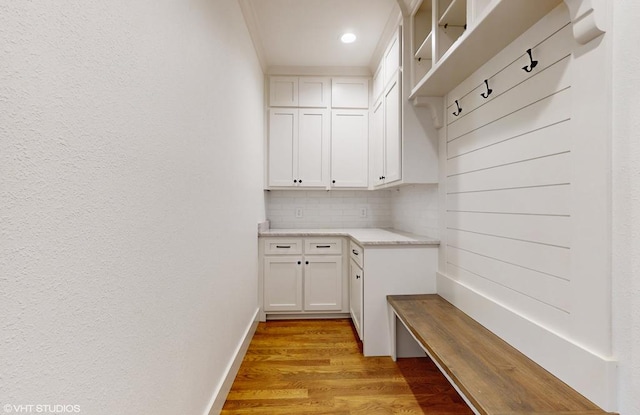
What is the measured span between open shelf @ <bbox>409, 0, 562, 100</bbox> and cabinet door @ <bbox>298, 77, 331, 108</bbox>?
60.3 inches

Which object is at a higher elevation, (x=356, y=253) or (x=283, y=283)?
(x=356, y=253)

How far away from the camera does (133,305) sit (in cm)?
84

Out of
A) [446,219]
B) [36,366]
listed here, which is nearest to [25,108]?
[36,366]

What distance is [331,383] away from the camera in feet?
6.28

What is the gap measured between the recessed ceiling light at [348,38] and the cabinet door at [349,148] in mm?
725

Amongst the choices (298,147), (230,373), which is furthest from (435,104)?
(230,373)

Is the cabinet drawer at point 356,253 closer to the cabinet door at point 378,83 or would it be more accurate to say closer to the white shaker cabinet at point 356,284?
the white shaker cabinet at point 356,284

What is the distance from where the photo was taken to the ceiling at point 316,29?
229cm

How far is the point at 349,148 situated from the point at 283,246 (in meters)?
1.34

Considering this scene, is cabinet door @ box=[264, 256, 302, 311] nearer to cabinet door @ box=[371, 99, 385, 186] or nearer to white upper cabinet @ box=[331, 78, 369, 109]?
cabinet door @ box=[371, 99, 385, 186]

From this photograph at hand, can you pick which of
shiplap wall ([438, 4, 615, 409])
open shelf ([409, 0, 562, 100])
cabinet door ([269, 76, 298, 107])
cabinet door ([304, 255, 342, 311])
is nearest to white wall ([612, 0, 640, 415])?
shiplap wall ([438, 4, 615, 409])

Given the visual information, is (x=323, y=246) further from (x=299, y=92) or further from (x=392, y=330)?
(x=299, y=92)

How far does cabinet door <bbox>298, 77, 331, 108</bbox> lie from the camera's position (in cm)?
325

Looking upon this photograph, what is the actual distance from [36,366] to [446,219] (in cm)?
217
